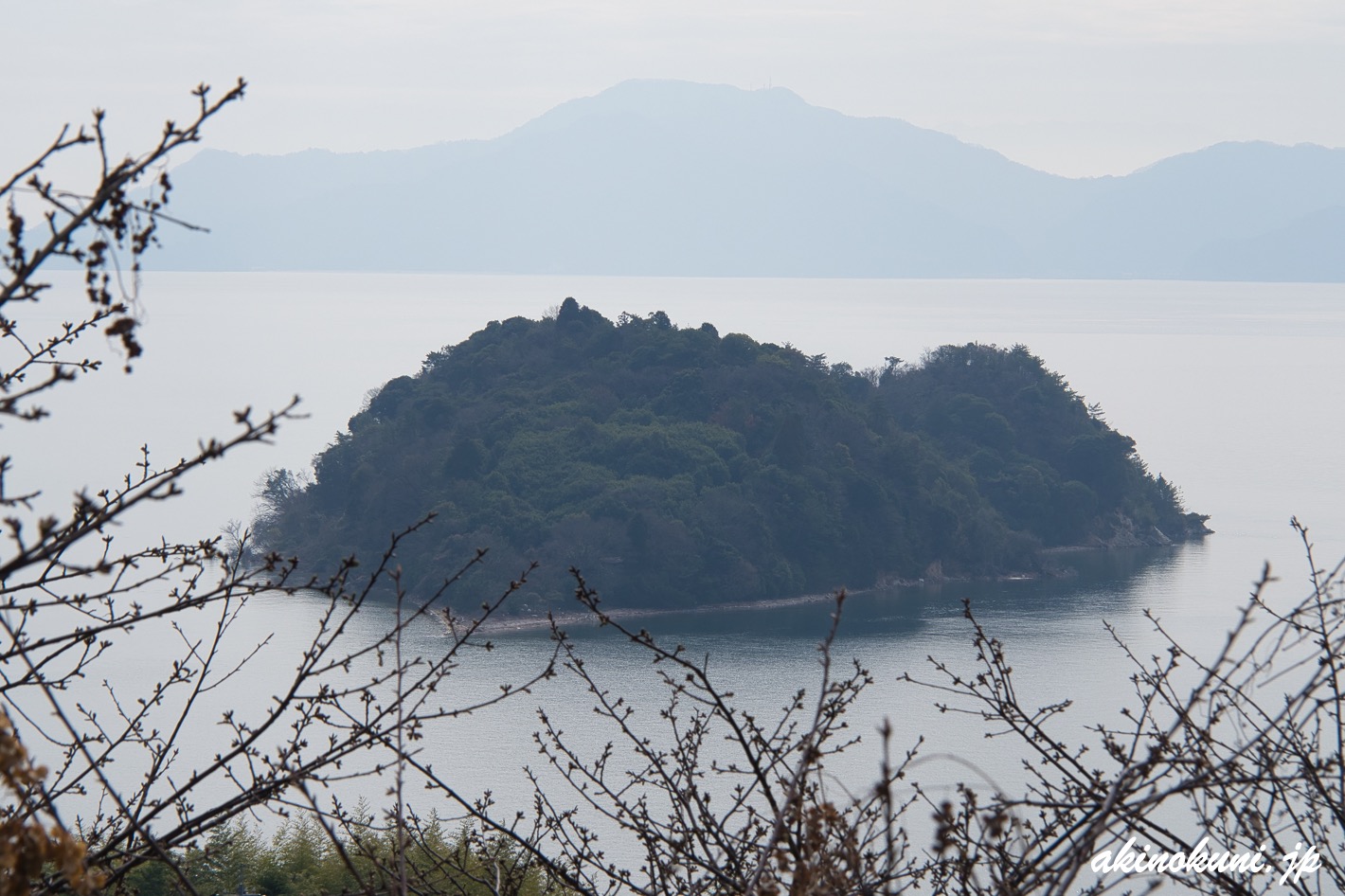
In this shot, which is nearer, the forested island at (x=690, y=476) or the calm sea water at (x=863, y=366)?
the calm sea water at (x=863, y=366)

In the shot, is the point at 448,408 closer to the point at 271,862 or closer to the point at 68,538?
the point at 271,862

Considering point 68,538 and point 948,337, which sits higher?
point 948,337

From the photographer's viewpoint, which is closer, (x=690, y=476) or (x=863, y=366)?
(x=690, y=476)

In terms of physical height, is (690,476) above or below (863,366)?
below

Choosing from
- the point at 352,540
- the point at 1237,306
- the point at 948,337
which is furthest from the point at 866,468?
the point at 1237,306

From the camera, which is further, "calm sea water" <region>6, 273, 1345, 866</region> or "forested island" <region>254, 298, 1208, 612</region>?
"forested island" <region>254, 298, 1208, 612</region>
